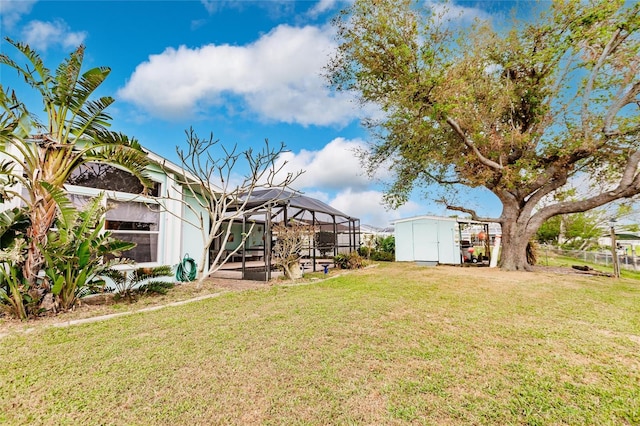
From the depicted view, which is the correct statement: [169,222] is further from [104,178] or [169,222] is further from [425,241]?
[425,241]

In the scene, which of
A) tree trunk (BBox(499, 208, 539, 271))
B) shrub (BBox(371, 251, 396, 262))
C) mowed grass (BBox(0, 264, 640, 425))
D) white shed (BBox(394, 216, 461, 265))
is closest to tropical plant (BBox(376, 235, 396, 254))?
shrub (BBox(371, 251, 396, 262))

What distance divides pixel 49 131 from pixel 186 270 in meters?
5.32

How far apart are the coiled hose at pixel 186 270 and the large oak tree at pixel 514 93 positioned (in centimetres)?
953

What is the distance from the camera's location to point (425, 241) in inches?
720

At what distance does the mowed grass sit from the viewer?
246 cm

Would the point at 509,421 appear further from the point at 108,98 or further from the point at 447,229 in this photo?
the point at 447,229

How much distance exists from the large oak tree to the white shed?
3.97 m

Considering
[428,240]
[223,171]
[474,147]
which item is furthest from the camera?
[428,240]

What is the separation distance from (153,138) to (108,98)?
5.17 meters

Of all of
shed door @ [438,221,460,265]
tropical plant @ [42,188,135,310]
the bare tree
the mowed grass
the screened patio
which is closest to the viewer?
the mowed grass

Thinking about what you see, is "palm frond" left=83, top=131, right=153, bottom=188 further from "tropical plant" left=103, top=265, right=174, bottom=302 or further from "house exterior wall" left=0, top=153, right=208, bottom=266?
"tropical plant" left=103, top=265, right=174, bottom=302

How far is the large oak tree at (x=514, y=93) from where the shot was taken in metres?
10.9

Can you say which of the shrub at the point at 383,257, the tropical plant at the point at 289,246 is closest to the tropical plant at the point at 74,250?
the tropical plant at the point at 289,246

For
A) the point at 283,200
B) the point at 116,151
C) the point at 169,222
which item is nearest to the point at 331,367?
the point at 116,151
